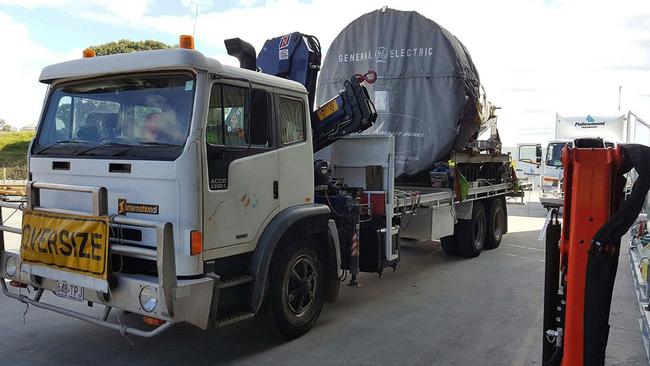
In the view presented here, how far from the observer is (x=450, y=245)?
375 inches

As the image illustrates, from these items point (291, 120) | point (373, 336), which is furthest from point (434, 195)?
point (291, 120)

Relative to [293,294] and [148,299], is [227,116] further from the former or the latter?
[293,294]

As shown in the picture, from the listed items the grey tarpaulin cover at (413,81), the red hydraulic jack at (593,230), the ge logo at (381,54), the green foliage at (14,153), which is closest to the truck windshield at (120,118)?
the red hydraulic jack at (593,230)

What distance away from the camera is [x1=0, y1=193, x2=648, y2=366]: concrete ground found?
187 inches

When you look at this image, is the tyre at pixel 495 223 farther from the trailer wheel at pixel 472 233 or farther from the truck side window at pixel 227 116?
the truck side window at pixel 227 116

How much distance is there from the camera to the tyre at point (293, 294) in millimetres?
4910

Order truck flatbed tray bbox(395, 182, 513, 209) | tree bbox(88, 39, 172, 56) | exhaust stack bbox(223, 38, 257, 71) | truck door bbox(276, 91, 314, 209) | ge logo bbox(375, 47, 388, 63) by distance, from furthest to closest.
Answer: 1. tree bbox(88, 39, 172, 56)
2. ge logo bbox(375, 47, 388, 63)
3. truck flatbed tray bbox(395, 182, 513, 209)
4. exhaust stack bbox(223, 38, 257, 71)
5. truck door bbox(276, 91, 314, 209)

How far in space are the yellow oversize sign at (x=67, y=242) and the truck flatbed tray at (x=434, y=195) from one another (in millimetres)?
3749

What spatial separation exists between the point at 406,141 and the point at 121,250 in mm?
5131

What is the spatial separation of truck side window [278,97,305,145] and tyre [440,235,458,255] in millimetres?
4885

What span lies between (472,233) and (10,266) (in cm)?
694

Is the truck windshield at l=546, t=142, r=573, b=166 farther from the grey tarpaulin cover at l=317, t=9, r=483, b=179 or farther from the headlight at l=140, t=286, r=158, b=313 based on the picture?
the headlight at l=140, t=286, r=158, b=313

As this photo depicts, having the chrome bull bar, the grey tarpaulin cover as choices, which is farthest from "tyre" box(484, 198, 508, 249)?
the chrome bull bar

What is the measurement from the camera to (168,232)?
379 centimetres
